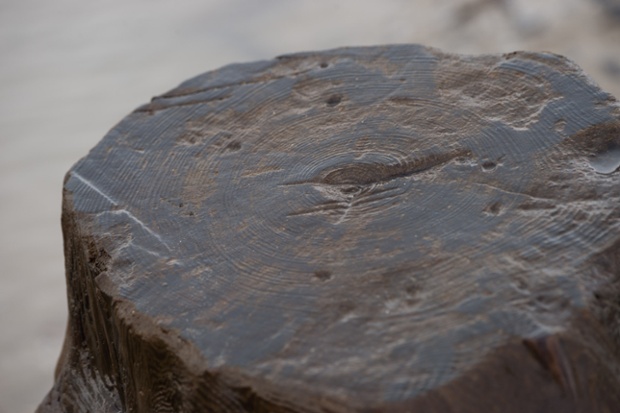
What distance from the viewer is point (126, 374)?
1767 millimetres

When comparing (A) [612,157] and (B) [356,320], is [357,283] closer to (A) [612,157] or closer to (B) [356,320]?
(B) [356,320]

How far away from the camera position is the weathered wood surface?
145 centimetres

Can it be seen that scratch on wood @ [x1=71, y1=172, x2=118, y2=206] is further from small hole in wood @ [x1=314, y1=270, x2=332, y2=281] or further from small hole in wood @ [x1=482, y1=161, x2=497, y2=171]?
small hole in wood @ [x1=482, y1=161, x2=497, y2=171]

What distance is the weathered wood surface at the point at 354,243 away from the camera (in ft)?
4.77

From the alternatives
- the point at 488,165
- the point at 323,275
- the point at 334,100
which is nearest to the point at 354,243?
the point at 323,275

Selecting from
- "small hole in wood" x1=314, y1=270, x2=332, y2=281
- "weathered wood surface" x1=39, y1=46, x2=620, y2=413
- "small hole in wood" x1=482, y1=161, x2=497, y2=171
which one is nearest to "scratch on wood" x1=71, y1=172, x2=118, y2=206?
"weathered wood surface" x1=39, y1=46, x2=620, y2=413

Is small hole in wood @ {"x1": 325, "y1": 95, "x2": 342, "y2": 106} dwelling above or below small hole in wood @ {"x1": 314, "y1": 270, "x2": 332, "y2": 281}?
above

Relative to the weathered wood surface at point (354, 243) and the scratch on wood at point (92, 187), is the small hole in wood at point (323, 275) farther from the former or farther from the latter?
the scratch on wood at point (92, 187)

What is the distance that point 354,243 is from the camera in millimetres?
1678

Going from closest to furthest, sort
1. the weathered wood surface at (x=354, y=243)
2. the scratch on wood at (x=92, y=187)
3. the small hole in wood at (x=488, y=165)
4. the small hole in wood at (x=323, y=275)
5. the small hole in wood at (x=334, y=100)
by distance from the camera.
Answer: the weathered wood surface at (x=354, y=243) → the small hole in wood at (x=323, y=275) → the small hole in wood at (x=488, y=165) → the scratch on wood at (x=92, y=187) → the small hole in wood at (x=334, y=100)

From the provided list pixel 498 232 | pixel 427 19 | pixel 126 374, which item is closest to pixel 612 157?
pixel 498 232

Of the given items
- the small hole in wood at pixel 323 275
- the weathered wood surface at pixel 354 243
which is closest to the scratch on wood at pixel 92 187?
the weathered wood surface at pixel 354 243

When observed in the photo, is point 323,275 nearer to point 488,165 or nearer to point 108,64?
point 488,165

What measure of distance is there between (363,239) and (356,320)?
0.69 ft
